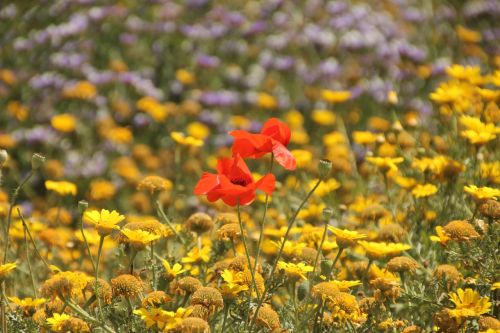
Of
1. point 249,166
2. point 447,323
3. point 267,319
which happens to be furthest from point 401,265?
point 249,166

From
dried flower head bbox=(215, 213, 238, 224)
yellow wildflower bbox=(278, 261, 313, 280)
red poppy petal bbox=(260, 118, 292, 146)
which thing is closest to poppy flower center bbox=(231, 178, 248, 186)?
red poppy petal bbox=(260, 118, 292, 146)

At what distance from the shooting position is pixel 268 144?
1571 mm

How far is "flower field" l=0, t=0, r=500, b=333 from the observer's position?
168cm

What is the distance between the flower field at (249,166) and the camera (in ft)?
5.51

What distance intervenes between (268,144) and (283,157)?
0.13 feet

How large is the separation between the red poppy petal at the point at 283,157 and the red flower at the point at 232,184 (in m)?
0.06

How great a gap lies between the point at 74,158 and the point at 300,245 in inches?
101

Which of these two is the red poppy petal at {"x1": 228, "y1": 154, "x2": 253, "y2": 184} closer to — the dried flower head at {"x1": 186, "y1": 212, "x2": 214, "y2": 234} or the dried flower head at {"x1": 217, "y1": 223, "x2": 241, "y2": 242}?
the dried flower head at {"x1": 217, "y1": 223, "x2": 241, "y2": 242}

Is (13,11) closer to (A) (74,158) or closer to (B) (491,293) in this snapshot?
(A) (74,158)

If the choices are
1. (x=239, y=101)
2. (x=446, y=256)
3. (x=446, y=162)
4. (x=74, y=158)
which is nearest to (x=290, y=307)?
(x=446, y=256)

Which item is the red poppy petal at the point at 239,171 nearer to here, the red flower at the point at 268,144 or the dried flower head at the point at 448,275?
the red flower at the point at 268,144

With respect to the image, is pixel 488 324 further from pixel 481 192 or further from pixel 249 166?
pixel 249 166

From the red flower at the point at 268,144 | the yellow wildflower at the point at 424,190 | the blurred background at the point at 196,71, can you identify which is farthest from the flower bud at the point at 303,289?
the blurred background at the point at 196,71

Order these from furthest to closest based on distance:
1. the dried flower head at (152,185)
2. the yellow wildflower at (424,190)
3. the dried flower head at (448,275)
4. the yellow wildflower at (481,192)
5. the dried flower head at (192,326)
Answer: the yellow wildflower at (424,190) < the dried flower head at (152,185) < the yellow wildflower at (481,192) < the dried flower head at (448,275) < the dried flower head at (192,326)
